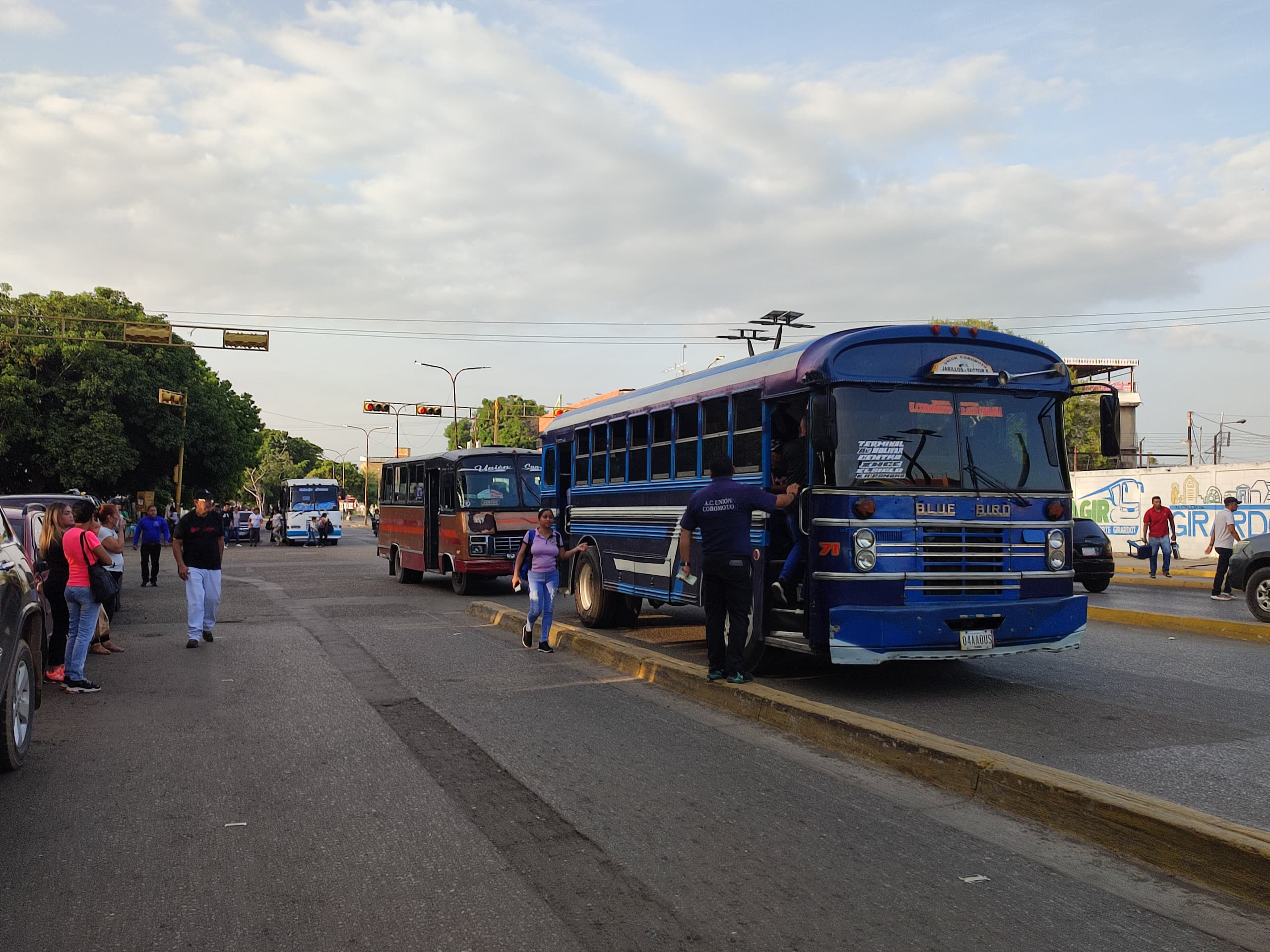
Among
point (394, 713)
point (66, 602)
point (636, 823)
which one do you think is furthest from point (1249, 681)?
point (66, 602)

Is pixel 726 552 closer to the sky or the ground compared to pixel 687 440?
closer to the ground

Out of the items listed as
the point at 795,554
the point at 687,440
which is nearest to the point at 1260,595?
the point at 687,440

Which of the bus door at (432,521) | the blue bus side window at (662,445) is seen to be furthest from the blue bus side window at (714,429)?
the bus door at (432,521)

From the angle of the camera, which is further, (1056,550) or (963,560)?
(1056,550)

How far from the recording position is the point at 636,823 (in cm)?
542

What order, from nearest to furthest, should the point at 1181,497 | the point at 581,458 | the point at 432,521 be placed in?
1. the point at 581,458
2. the point at 432,521
3. the point at 1181,497

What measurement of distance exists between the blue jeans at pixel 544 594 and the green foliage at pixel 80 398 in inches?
1332

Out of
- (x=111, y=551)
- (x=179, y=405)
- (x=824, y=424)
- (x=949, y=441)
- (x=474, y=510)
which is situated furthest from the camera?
(x=179, y=405)

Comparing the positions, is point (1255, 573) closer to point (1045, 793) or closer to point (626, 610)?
point (626, 610)

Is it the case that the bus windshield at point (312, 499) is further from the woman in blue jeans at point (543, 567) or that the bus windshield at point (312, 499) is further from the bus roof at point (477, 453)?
the woman in blue jeans at point (543, 567)

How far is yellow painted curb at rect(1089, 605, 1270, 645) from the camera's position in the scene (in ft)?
41.6

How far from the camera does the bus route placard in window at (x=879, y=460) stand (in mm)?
8539

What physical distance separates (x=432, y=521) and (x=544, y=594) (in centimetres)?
1099

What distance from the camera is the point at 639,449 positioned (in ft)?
40.9
